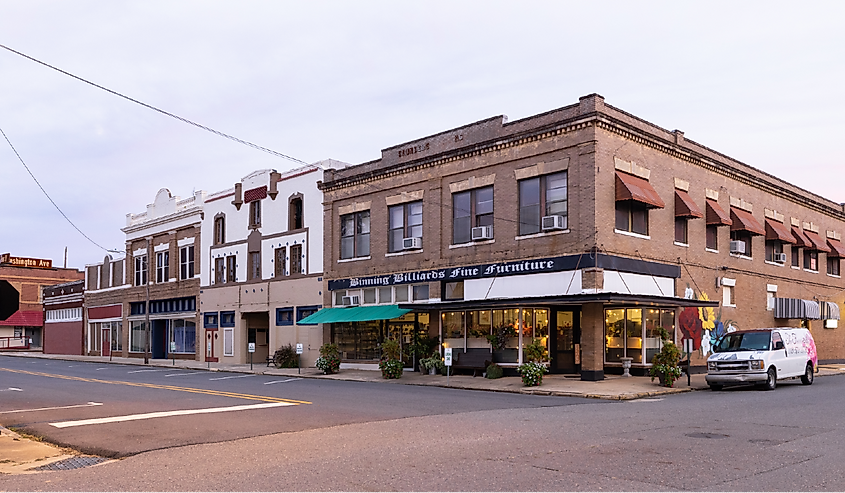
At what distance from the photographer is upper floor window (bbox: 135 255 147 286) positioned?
173 ft

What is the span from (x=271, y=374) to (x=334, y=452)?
74.9ft

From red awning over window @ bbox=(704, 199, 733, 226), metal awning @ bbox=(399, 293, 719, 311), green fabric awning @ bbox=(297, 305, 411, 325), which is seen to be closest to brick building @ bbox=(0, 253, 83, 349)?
green fabric awning @ bbox=(297, 305, 411, 325)

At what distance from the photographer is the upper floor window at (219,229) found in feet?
146

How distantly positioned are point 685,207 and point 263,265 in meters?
22.2

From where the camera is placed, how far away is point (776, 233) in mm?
34781

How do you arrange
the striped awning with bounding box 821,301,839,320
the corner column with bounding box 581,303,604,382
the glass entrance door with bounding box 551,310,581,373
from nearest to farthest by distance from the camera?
the corner column with bounding box 581,303,604,382, the glass entrance door with bounding box 551,310,581,373, the striped awning with bounding box 821,301,839,320

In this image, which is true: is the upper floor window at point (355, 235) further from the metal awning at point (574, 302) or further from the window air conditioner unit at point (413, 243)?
the metal awning at point (574, 302)

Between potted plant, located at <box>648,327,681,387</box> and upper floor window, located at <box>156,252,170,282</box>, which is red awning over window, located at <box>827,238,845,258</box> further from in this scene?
upper floor window, located at <box>156,252,170,282</box>

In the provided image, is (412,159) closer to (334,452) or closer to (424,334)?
(424,334)

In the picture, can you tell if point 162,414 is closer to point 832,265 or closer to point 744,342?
point 744,342

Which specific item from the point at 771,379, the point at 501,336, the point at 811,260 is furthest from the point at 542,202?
the point at 811,260

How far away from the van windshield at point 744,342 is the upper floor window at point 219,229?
2932 cm

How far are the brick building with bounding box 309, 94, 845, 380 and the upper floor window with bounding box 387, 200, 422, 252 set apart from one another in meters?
0.07

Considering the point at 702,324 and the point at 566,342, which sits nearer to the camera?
the point at 566,342
